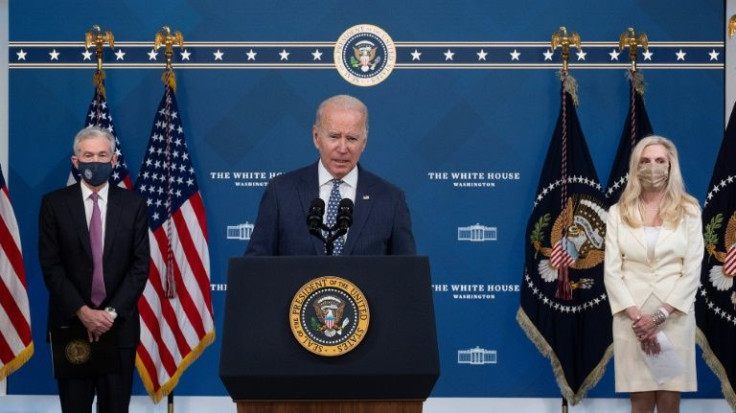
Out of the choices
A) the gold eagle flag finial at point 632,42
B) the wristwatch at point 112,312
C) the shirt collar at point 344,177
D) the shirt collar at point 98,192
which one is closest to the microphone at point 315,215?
the shirt collar at point 344,177

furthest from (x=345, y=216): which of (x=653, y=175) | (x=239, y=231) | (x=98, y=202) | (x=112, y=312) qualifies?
(x=239, y=231)

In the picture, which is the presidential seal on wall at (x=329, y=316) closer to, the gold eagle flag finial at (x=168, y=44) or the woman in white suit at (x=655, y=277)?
the woman in white suit at (x=655, y=277)

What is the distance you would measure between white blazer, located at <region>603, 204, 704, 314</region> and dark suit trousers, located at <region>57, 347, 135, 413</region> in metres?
2.29

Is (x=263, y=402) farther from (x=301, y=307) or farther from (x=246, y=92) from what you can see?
(x=246, y=92)

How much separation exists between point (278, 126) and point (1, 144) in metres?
1.76

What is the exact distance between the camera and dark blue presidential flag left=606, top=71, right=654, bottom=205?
5848 mm

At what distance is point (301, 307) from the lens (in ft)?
7.50

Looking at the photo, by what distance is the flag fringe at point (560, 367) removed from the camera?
5.76 m

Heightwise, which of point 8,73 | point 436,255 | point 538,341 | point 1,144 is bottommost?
point 538,341

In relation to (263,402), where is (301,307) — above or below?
above

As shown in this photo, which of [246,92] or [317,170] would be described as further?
[246,92]

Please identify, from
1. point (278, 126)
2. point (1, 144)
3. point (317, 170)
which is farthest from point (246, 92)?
point (317, 170)

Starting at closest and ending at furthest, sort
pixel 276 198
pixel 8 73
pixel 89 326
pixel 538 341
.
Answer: pixel 276 198 → pixel 89 326 → pixel 538 341 → pixel 8 73

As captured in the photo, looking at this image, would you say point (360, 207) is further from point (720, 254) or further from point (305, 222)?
point (720, 254)
